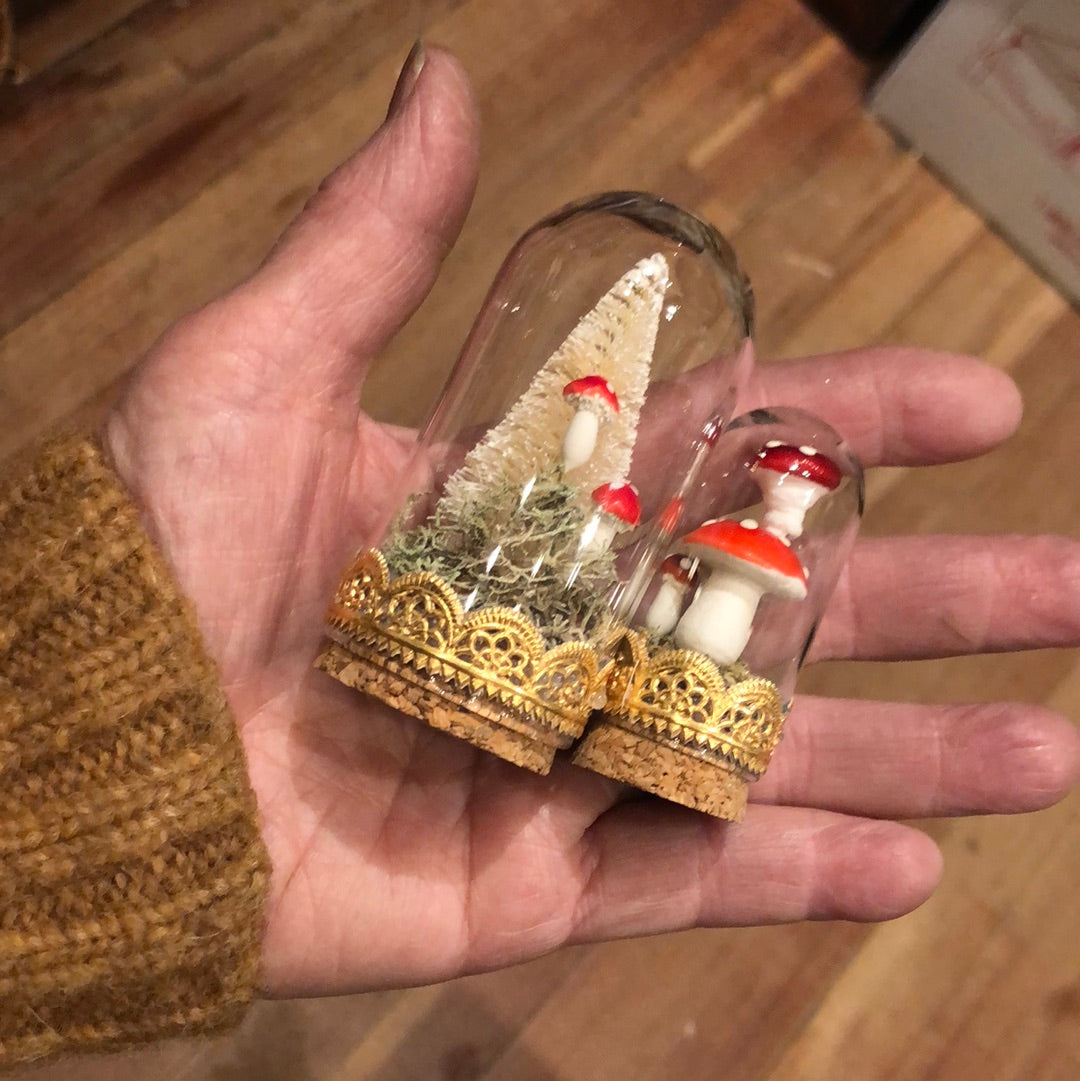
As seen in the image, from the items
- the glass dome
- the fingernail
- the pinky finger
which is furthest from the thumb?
the pinky finger

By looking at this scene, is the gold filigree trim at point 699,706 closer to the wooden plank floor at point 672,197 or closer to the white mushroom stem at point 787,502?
the white mushroom stem at point 787,502

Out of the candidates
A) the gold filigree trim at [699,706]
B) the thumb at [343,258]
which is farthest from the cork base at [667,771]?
the thumb at [343,258]

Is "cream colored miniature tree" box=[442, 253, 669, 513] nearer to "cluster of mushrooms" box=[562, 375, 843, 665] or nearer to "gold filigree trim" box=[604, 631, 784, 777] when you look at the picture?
"cluster of mushrooms" box=[562, 375, 843, 665]

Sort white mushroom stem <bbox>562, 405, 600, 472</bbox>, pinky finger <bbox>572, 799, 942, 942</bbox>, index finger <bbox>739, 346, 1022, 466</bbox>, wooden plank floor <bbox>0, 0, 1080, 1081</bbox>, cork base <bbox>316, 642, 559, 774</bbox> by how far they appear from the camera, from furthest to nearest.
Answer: wooden plank floor <bbox>0, 0, 1080, 1081</bbox>, index finger <bbox>739, 346, 1022, 466</bbox>, pinky finger <bbox>572, 799, 942, 942</bbox>, white mushroom stem <bbox>562, 405, 600, 472</bbox>, cork base <bbox>316, 642, 559, 774</bbox>

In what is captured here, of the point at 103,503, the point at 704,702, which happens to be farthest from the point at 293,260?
the point at 704,702

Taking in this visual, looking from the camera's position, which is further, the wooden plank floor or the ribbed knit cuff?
the wooden plank floor

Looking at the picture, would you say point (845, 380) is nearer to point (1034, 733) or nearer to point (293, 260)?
point (1034, 733)
